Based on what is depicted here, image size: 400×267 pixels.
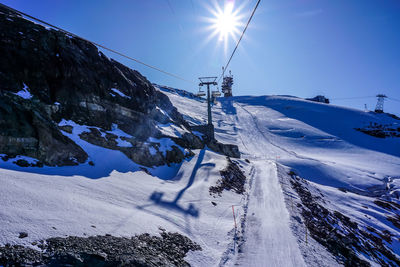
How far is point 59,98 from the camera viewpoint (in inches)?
743

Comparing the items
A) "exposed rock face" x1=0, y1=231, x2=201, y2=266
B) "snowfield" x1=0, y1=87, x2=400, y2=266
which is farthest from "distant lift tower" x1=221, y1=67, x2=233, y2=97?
"exposed rock face" x1=0, y1=231, x2=201, y2=266

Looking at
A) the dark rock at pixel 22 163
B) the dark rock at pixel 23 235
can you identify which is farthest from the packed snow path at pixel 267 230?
the dark rock at pixel 22 163

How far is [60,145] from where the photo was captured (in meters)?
16.0

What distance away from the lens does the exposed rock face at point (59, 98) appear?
580 inches

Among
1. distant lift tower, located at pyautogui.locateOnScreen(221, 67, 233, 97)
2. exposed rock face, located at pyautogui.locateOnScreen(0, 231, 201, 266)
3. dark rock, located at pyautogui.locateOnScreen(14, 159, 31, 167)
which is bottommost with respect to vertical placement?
exposed rock face, located at pyautogui.locateOnScreen(0, 231, 201, 266)

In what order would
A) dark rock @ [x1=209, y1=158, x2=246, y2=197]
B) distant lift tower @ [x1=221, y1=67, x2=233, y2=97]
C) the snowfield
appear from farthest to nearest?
distant lift tower @ [x1=221, y1=67, x2=233, y2=97] → dark rock @ [x1=209, y1=158, x2=246, y2=197] → the snowfield

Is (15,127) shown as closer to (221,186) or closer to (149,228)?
(149,228)

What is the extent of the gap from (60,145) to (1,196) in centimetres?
850

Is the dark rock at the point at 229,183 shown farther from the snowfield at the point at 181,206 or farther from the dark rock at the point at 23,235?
the dark rock at the point at 23,235

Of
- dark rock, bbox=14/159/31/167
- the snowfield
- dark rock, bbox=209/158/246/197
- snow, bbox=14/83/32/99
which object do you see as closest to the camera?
the snowfield

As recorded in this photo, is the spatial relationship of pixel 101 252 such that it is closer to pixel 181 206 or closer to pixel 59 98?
pixel 181 206

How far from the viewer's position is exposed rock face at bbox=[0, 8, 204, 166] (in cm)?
1473

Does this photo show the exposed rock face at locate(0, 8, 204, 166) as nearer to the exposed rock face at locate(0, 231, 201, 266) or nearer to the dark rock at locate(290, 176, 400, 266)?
the exposed rock face at locate(0, 231, 201, 266)

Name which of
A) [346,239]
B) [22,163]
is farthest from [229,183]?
[22,163]
